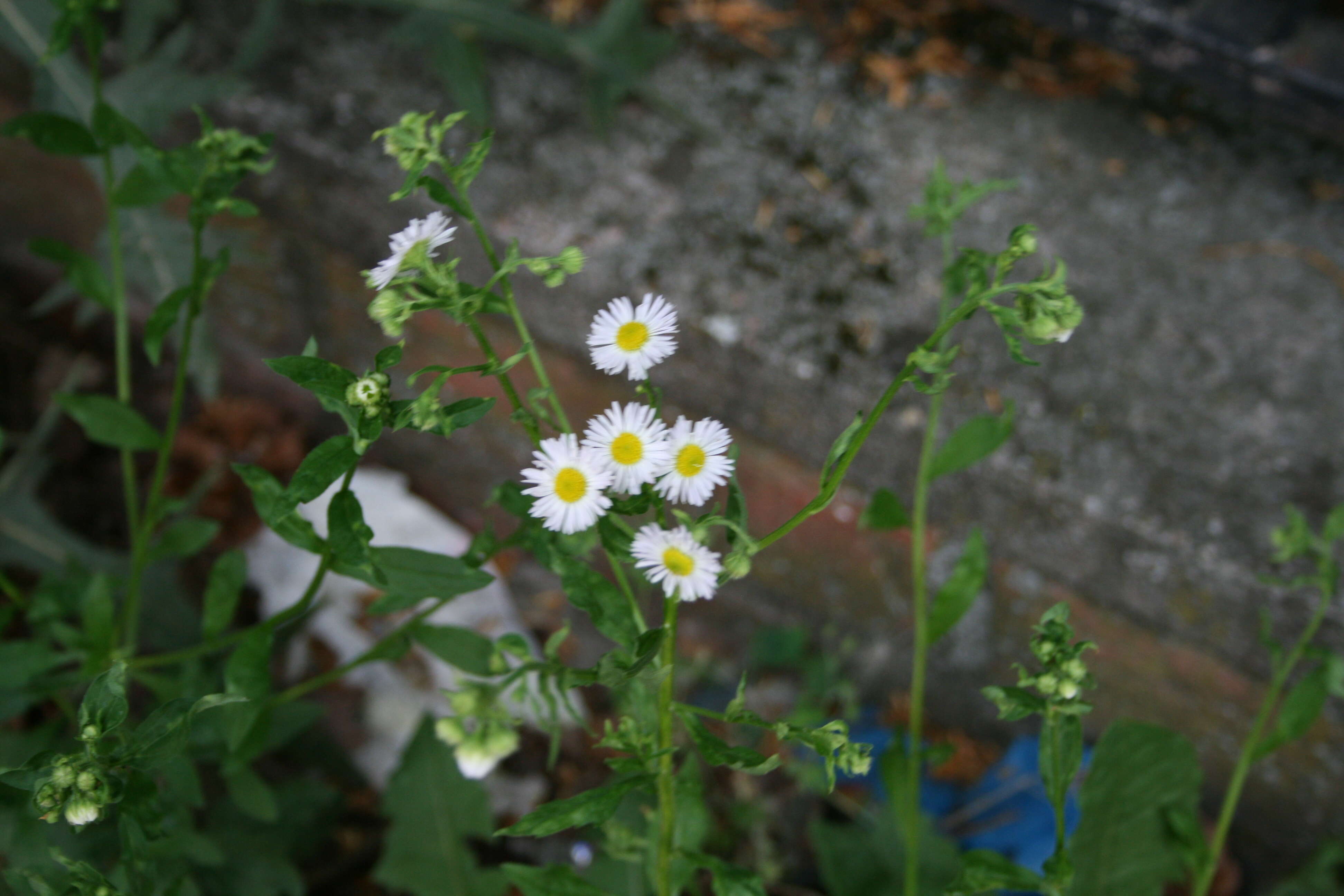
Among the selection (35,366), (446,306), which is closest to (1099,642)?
(446,306)

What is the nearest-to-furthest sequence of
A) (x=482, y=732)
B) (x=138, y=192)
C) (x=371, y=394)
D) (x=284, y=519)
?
(x=371, y=394)
(x=284, y=519)
(x=482, y=732)
(x=138, y=192)

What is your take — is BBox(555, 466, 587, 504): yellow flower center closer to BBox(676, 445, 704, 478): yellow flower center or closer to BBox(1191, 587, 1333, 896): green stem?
BBox(676, 445, 704, 478): yellow flower center

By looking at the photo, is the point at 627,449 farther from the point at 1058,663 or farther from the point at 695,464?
the point at 1058,663

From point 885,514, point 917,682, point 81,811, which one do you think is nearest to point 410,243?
point 81,811

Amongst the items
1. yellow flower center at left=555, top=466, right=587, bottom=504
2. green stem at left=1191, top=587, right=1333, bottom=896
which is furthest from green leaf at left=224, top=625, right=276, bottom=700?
green stem at left=1191, top=587, right=1333, bottom=896

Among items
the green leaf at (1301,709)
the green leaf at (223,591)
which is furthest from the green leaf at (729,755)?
the green leaf at (1301,709)

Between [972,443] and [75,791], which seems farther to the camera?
[972,443]
